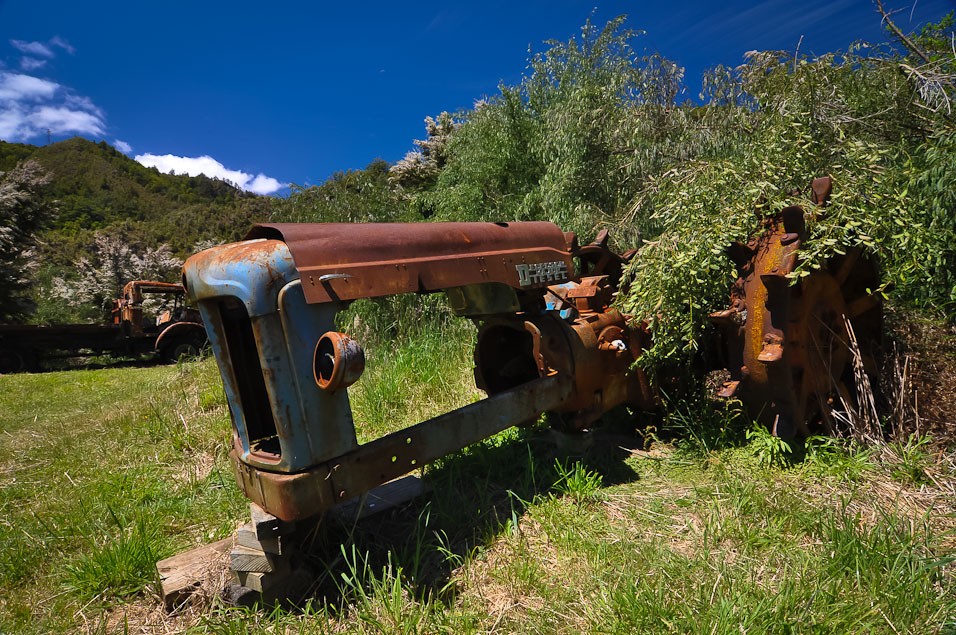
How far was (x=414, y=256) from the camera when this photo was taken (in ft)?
7.95

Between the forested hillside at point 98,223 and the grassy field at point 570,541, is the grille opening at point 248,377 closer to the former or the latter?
the grassy field at point 570,541

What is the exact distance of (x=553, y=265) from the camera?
3145 millimetres

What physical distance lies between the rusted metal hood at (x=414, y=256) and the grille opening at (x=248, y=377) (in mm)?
337

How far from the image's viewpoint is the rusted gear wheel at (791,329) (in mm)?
2838

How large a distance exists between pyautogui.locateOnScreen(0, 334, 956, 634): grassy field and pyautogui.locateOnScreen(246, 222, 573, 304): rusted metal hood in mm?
1053

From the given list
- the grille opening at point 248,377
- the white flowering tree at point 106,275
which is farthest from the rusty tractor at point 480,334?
the white flowering tree at point 106,275

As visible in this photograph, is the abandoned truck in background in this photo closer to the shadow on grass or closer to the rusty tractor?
the shadow on grass

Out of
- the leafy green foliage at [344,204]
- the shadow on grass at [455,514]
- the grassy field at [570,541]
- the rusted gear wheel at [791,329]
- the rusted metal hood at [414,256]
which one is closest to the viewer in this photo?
the grassy field at [570,541]

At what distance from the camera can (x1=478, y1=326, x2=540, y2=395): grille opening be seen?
3.40 meters

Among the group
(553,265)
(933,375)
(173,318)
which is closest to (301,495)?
(553,265)

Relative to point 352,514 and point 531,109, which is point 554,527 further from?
Result: point 531,109

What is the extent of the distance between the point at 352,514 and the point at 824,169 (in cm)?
395

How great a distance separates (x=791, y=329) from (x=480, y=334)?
5.68 feet

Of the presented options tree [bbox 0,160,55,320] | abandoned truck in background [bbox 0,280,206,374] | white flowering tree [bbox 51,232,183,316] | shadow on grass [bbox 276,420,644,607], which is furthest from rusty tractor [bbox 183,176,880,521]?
white flowering tree [bbox 51,232,183,316]
